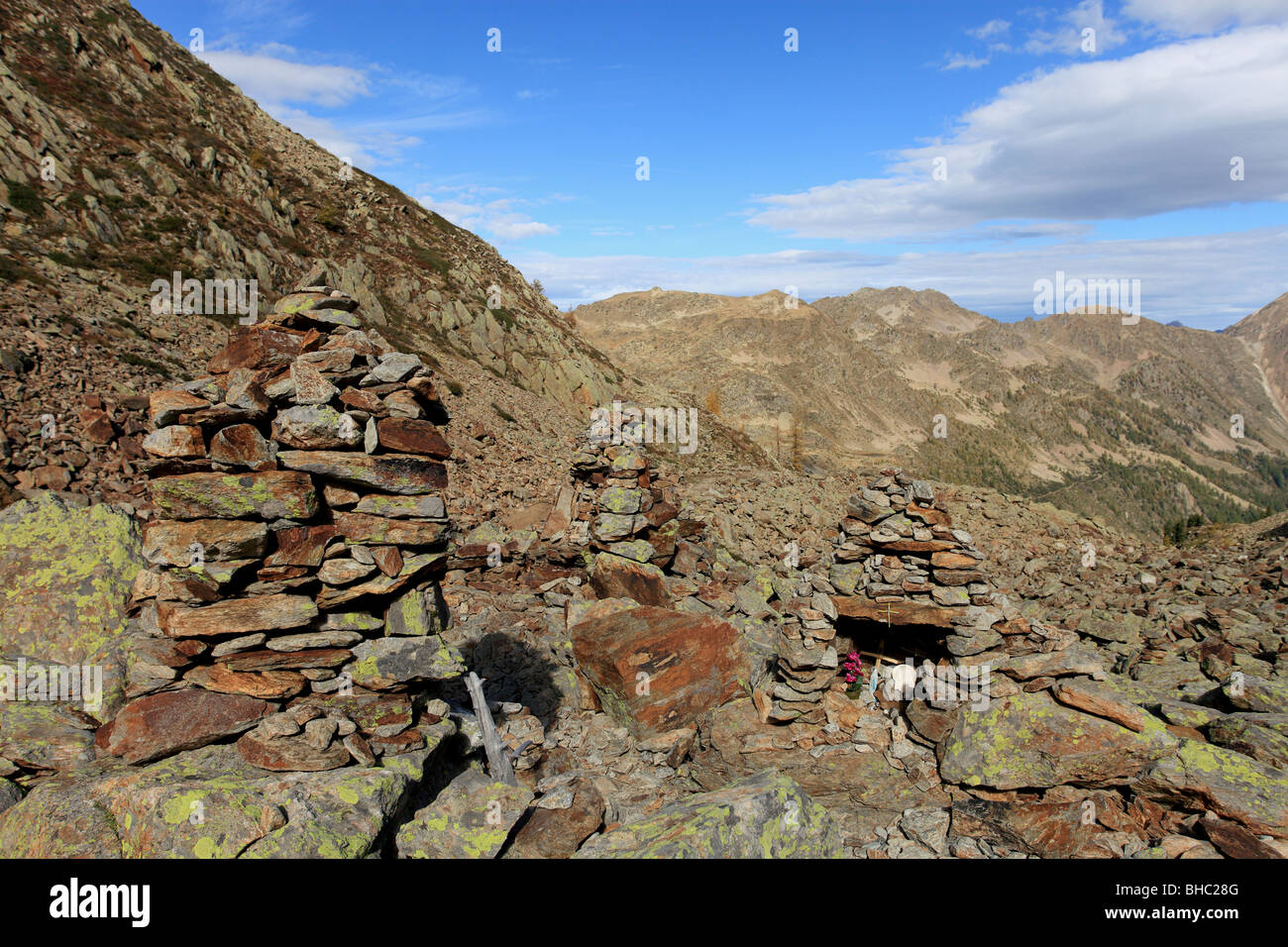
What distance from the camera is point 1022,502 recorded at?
115 feet

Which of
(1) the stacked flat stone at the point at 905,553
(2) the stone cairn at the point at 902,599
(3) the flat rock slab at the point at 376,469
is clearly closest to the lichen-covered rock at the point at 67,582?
(3) the flat rock slab at the point at 376,469

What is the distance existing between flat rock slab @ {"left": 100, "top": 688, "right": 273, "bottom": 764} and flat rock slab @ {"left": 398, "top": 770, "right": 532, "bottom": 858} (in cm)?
229

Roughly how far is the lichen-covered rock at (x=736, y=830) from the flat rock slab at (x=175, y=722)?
169 inches

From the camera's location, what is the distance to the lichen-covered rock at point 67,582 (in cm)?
801

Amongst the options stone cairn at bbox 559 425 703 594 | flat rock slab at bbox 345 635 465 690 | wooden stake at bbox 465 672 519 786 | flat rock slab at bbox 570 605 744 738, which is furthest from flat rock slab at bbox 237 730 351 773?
stone cairn at bbox 559 425 703 594

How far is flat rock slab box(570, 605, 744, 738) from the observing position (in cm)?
1322

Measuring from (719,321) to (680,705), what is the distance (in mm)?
144411

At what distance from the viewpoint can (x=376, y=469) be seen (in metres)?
8.13

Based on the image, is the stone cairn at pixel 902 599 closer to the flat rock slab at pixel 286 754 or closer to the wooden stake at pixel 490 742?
the wooden stake at pixel 490 742

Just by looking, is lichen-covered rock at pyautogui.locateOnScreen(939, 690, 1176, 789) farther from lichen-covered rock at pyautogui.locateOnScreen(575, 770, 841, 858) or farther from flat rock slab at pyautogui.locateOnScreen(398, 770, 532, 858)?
flat rock slab at pyautogui.locateOnScreen(398, 770, 532, 858)

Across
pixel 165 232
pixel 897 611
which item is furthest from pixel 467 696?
pixel 165 232

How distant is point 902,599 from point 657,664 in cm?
545
